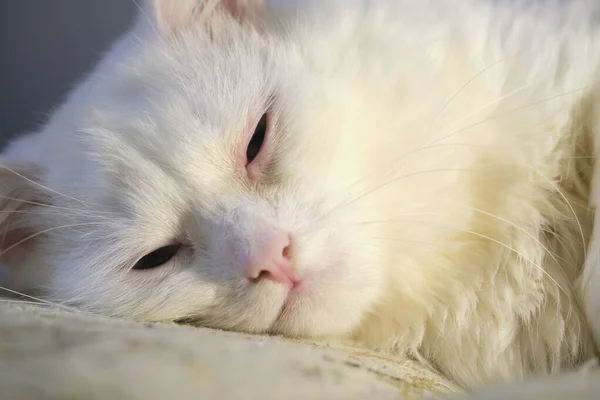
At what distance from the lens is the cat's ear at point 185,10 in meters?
1.09

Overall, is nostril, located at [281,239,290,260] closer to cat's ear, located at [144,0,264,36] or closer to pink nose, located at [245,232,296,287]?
pink nose, located at [245,232,296,287]

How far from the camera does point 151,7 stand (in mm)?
1092

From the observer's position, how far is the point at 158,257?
3.20 ft

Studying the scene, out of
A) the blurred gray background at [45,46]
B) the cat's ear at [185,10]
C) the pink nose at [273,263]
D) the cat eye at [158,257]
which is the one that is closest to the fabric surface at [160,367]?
the pink nose at [273,263]

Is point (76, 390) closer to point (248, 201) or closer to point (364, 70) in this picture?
point (248, 201)

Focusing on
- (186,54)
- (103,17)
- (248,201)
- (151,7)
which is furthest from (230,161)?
(103,17)

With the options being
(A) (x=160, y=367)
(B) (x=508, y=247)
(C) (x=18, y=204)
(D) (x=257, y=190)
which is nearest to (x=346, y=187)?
(D) (x=257, y=190)

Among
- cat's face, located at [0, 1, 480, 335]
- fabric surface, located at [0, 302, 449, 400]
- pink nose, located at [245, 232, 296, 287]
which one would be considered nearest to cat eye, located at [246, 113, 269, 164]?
cat's face, located at [0, 1, 480, 335]

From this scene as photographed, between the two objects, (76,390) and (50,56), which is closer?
(76,390)

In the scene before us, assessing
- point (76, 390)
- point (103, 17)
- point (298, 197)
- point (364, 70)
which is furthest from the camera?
point (103, 17)

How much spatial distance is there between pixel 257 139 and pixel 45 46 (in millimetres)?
1545

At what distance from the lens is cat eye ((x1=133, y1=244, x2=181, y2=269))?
3.14 ft

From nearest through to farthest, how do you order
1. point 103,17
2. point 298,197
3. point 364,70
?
point 298,197
point 364,70
point 103,17

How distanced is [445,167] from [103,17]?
5.20 ft
